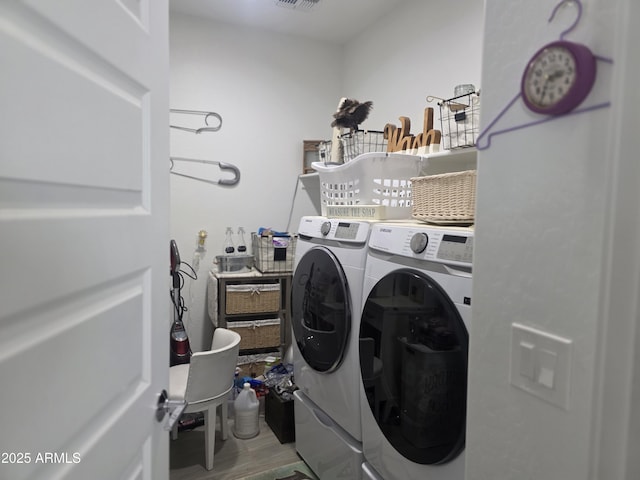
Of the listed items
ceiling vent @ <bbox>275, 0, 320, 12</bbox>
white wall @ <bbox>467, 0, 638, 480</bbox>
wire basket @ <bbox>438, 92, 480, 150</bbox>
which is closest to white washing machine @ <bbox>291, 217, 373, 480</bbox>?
wire basket @ <bbox>438, 92, 480, 150</bbox>

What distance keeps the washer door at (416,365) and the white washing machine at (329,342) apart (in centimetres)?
13

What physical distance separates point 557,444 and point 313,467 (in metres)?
1.59

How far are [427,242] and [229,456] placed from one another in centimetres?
171

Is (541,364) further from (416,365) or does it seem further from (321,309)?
(321,309)

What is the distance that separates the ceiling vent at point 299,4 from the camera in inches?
103

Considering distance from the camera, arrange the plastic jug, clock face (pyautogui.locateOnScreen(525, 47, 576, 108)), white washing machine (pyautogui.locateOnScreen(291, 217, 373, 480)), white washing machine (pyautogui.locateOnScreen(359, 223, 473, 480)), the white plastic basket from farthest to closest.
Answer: the plastic jug < the white plastic basket < white washing machine (pyautogui.locateOnScreen(291, 217, 373, 480)) < white washing machine (pyautogui.locateOnScreen(359, 223, 473, 480)) < clock face (pyautogui.locateOnScreen(525, 47, 576, 108))

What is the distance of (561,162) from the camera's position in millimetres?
641

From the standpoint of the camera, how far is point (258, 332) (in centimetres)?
270

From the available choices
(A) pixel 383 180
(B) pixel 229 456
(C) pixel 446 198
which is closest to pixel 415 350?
(C) pixel 446 198

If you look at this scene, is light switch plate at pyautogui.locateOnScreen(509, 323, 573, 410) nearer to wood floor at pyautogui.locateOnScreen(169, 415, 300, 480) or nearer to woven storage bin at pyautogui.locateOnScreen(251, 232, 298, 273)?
wood floor at pyautogui.locateOnScreen(169, 415, 300, 480)

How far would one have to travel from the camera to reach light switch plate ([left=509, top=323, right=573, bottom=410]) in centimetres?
65

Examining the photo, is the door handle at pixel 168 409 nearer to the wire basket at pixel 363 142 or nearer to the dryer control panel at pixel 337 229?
the dryer control panel at pixel 337 229

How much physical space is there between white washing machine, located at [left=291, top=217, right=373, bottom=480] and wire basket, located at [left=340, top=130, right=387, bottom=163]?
44 cm

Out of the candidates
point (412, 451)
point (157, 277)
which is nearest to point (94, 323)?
point (157, 277)
